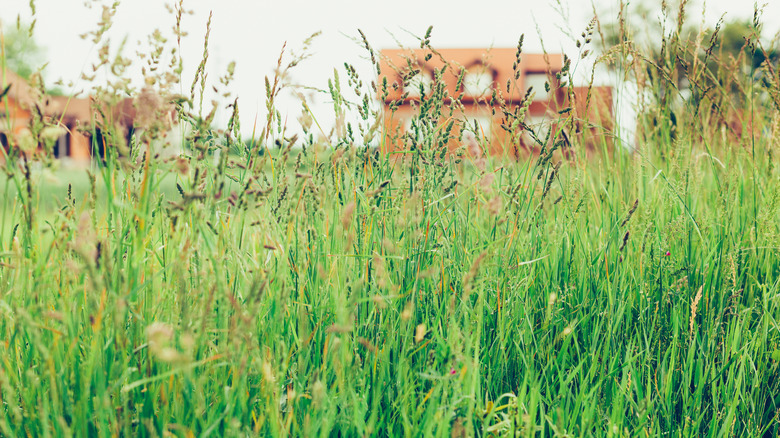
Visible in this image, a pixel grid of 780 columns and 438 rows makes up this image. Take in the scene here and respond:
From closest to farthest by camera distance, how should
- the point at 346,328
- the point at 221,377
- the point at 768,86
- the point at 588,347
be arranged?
the point at 346,328
the point at 221,377
the point at 588,347
the point at 768,86

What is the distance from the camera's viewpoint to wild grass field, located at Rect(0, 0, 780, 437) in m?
1.04

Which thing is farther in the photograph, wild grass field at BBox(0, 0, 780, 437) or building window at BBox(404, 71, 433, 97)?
building window at BBox(404, 71, 433, 97)

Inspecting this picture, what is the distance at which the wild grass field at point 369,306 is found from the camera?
40.8 inches

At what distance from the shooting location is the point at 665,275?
5.52 ft

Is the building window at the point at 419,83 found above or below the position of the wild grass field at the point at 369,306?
above

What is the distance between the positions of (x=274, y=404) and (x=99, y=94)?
798mm

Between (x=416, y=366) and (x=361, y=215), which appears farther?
(x=361, y=215)

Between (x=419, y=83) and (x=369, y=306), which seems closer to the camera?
(x=369, y=306)

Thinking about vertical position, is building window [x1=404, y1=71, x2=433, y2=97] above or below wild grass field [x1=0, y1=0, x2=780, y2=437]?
above

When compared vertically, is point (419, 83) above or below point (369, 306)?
above

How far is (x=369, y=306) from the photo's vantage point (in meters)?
1.39

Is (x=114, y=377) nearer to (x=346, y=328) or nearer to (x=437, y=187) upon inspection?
(x=346, y=328)

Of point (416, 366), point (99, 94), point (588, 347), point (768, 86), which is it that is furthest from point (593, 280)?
point (99, 94)

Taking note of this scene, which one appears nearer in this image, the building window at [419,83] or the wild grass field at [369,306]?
the wild grass field at [369,306]
